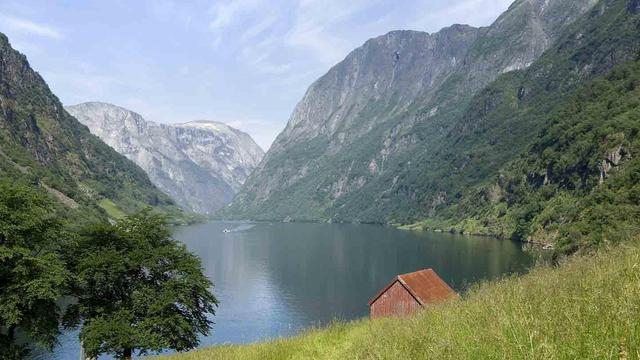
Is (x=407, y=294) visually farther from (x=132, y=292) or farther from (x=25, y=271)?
(x=25, y=271)

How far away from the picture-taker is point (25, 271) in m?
32.6

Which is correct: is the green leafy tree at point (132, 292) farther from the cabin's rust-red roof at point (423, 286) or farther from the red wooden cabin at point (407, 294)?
the cabin's rust-red roof at point (423, 286)

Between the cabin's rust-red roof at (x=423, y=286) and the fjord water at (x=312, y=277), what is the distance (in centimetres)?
1683

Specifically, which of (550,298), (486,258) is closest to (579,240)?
Result: (486,258)

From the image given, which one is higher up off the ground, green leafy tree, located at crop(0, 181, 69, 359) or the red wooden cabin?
green leafy tree, located at crop(0, 181, 69, 359)

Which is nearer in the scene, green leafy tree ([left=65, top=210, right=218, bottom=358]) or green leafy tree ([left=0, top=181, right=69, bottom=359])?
green leafy tree ([left=0, top=181, right=69, bottom=359])

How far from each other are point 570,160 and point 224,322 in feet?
528

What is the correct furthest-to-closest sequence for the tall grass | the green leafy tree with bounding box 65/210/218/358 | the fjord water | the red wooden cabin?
the fjord water → the red wooden cabin → the green leafy tree with bounding box 65/210/218/358 → the tall grass

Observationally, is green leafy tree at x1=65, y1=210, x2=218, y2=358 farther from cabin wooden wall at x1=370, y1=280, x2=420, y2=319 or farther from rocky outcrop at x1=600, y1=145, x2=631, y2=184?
rocky outcrop at x1=600, y1=145, x2=631, y2=184

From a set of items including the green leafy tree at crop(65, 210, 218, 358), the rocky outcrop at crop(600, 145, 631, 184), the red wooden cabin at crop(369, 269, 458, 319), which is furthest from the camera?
the rocky outcrop at crop(600, 145, 631, 184)

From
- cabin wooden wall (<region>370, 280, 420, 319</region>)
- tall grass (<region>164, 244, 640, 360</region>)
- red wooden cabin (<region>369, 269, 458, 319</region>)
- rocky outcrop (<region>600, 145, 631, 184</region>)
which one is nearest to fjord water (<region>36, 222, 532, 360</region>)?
cabin wooden wall (<region>370, 280, 420, 319</region>)

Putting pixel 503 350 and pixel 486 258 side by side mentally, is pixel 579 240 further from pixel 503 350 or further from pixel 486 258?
pixel 503 350

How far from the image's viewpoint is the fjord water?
8419 cm

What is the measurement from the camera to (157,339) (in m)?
39.5
